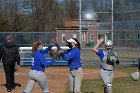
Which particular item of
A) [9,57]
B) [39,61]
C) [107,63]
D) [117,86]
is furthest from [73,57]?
[117,86]

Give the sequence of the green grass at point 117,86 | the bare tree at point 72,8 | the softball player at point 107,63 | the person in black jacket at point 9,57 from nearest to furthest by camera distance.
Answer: the softball player at point 107,63
the person in black jacket at point 9,57
the green grass at point 117,86
the bare tree at point 72,8

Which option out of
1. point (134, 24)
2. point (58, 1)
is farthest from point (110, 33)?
point (58, 1)

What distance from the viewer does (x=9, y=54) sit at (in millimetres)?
15523

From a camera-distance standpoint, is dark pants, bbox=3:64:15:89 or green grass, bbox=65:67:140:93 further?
green grass, bbox=65:67:140:93

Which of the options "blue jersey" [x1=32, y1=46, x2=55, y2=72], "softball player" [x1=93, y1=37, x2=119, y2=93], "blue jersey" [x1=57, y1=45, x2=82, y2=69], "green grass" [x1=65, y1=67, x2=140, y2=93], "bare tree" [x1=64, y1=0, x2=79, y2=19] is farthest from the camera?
"bare tree" [x1=64, y1=0, x2=79, y2=19]

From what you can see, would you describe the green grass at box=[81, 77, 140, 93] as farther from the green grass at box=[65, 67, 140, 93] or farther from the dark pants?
the dark pants

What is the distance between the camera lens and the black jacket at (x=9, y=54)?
15481 mm

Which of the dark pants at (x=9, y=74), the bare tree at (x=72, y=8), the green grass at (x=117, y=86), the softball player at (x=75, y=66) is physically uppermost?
the bare tree at (x=72, y=8)

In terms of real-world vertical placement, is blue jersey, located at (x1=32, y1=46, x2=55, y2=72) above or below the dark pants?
above

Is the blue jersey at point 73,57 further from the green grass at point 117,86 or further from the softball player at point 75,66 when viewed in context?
the green grass at point 117,86

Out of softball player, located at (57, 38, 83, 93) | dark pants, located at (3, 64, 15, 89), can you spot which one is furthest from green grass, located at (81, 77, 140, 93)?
softball player, located at (57, 38, 83, 93)

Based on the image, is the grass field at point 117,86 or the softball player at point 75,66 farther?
the grass field at point 117,86

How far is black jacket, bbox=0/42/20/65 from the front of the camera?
15.5 meters

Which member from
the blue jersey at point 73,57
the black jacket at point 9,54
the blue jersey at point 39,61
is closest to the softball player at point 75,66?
the blue jersey at point 73,57
